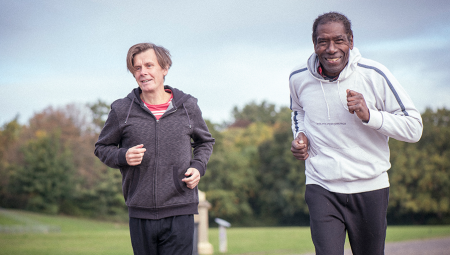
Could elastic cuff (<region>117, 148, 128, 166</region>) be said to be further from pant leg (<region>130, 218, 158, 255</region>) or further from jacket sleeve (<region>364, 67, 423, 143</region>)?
jacket sleeve (<region>364, 67, 423, 143</region>)

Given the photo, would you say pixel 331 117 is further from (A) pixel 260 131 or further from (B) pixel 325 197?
(A) pixel 260 131

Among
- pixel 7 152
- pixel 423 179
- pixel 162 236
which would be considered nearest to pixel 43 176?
pixel 7 152

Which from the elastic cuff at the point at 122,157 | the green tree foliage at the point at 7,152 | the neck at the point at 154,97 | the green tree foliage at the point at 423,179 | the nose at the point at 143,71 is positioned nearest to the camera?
the elastic cuff at the point at 122,157

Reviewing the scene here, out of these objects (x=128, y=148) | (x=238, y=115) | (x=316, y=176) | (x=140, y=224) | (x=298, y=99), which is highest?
(x=238, y=115)

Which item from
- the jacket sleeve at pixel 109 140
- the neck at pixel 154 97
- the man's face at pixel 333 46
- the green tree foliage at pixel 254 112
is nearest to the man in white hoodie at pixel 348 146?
the man's face at pixel 333 46

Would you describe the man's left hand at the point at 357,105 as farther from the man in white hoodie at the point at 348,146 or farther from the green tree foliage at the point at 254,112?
the green tree foliage at the point at 254,112

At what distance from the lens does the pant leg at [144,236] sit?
3188mm

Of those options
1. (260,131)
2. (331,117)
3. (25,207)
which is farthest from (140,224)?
(260,131)

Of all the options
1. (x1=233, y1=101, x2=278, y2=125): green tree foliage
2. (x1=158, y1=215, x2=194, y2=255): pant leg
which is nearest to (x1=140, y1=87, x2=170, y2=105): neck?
(x1=158, y1=215, x2=194, y2=255): pant leg

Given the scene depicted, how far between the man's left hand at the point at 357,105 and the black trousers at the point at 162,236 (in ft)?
4.76

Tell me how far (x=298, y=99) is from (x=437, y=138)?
44564mm

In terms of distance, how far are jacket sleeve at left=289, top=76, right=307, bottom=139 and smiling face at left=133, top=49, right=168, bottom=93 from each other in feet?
3.68

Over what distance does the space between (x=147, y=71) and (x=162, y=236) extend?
125 centimetres

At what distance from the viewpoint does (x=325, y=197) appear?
335cm
